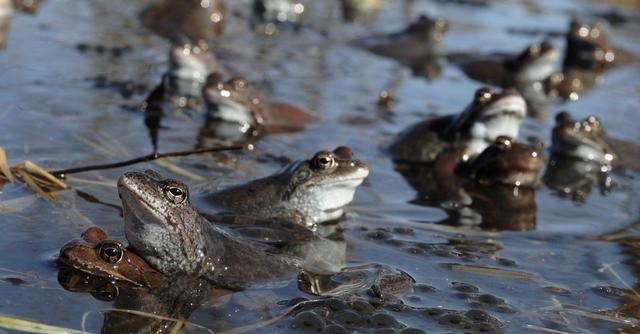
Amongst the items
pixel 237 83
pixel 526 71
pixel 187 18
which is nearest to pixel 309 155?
pixel 237 83

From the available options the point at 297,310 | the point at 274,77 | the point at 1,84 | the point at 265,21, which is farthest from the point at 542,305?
the point at 265,21

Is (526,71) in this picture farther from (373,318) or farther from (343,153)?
(373,318)

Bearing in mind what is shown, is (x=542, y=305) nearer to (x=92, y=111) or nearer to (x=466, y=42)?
(x=92, y=111)

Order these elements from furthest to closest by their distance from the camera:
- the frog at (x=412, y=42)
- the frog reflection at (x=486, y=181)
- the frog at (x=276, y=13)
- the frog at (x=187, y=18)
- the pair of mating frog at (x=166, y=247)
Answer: the frog at (x=276, y=13), the frog at (x=412, y=42), the frog at (x=187, y=18), the frog reflection at (x=486, y=181), the pair of mating frog at (x=166, y=247)

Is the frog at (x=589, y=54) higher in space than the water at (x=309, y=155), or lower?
higher

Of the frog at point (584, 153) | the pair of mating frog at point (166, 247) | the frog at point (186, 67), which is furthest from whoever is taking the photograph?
the frog at point (186, 67)

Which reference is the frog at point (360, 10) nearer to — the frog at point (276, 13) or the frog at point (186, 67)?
the frog at point (276, 13)

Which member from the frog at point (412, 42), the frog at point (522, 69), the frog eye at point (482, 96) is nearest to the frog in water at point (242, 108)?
the frog eye at point (482, 96)
